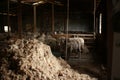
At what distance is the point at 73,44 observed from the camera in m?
9.27

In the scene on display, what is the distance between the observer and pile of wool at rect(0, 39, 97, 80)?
5539 mm

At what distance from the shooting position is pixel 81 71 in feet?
23.8

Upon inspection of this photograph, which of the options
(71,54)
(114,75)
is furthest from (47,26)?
(114,75)

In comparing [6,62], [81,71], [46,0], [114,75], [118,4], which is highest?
[46,0]

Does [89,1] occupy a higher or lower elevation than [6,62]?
higher

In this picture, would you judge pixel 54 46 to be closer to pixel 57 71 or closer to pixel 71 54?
pixel 71 54

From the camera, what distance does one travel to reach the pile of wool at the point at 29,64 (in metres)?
Result: 5.54

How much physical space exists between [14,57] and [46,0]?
5411 mm

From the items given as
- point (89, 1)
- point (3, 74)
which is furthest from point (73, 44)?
point (89, 1)

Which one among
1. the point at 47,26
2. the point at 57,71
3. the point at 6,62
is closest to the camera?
the point at 6,62

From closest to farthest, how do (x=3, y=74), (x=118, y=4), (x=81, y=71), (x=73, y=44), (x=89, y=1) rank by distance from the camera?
(x=118, y=4), (x=3, y=74), (x=81, y=71), (x=73, y=44), (x=89, y=1)

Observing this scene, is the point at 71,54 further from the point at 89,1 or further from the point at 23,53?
the point at 89,1

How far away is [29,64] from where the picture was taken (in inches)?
225

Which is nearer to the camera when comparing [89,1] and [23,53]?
[23,53]
